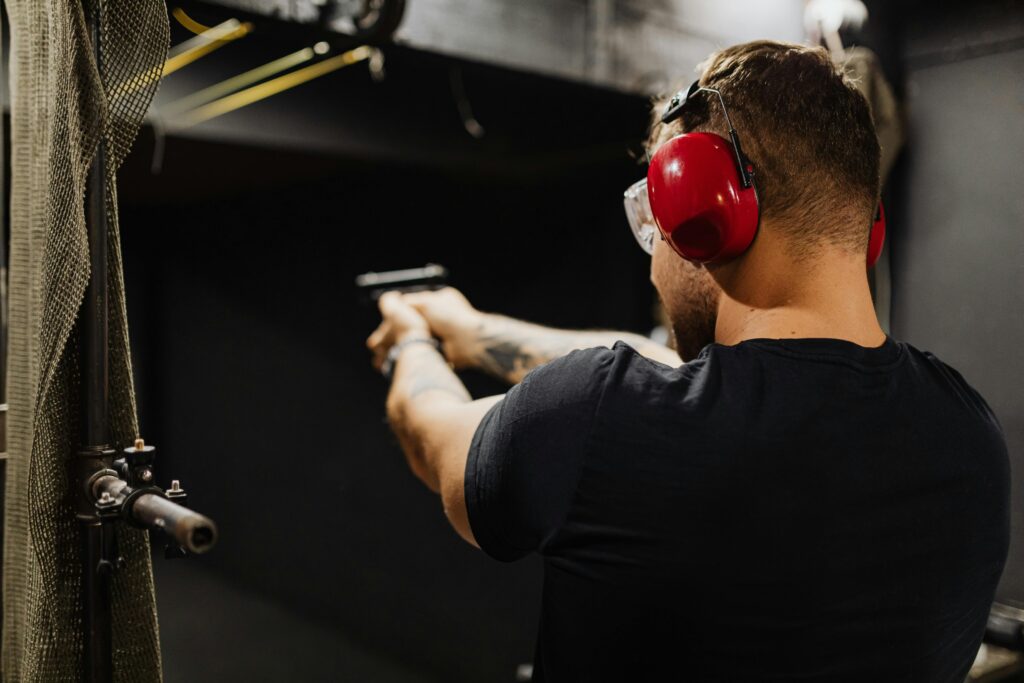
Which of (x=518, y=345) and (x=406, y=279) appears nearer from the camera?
A: (x=518, y=345)

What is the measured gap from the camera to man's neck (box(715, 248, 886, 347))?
840 millimetres

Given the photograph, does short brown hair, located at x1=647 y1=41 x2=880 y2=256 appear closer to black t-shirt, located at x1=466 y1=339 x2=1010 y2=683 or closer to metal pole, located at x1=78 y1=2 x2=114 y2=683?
black t-shirt, located at x1=466 y1=339 x2=1010 y2=683

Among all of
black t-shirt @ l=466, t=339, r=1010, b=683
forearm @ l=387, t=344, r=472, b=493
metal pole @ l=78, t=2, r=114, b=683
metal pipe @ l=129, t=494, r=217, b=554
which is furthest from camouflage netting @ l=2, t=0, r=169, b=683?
black t-shirt @ l=466, t=339, r=1010, b=683

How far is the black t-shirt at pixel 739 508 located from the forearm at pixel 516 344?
643 millimetres

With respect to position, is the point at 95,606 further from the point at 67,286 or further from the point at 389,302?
the point at 389,302

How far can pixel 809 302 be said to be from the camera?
33.4 inches

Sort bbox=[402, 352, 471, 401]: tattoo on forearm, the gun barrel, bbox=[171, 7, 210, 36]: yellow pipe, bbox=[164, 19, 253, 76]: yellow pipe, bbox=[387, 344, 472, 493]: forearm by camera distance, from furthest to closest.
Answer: bbox=[164, 19, 253, 76]: yellow pipe → bbox=[171, 7, 210, 36]: yellow pipe → the gun barrel → bbox=[402, 352, 471, 401]: tattoo on forearm → bbox=[387, 344, 472, 493]: forearm

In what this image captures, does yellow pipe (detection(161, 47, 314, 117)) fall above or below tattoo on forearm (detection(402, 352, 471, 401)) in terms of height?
above

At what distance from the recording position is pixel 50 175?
2.97 ft

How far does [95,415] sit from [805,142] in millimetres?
820

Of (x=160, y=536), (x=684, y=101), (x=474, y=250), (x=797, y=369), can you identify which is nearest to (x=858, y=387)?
(x=797, y=369)

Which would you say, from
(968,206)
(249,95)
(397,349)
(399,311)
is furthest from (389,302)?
(968,206)

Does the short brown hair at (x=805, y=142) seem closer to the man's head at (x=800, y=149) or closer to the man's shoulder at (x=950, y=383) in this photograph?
the man's head at (x=800, y=149)

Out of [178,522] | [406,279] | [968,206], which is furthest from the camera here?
[968,206]
